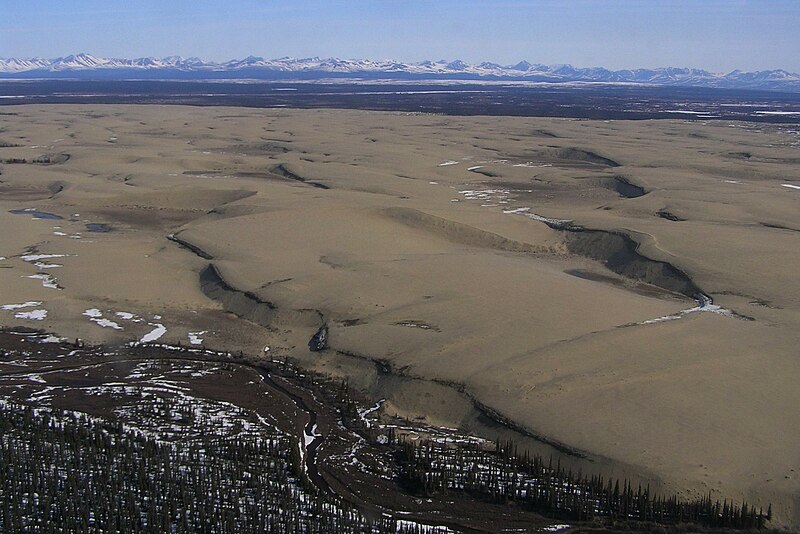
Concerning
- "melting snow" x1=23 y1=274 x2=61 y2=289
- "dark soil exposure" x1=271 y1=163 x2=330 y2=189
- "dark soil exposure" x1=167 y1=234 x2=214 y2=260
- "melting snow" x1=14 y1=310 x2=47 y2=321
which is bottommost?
"melting snow" x1=14 y1=310 x2=47 y2=321

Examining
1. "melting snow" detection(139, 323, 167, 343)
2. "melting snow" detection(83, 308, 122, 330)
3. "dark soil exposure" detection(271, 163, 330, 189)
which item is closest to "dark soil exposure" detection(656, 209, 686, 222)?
"dark soil exposure" detection(271, 163, 330, 189)

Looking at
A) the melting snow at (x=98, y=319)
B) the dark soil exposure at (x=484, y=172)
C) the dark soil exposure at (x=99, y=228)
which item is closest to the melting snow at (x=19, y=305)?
the melting snow at (x=98, y=319)

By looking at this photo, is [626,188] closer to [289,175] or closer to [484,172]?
[484,172]

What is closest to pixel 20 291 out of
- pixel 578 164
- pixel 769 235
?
pixel 769 235

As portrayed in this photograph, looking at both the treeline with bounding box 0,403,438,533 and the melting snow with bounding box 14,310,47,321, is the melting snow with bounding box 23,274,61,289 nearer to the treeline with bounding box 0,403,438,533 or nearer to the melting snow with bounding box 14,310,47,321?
the melting snow with bounding box 14,310,47,321

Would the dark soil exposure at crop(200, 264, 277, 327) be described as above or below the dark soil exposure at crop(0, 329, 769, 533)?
above

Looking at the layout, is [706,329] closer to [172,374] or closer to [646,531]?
[646,531]
